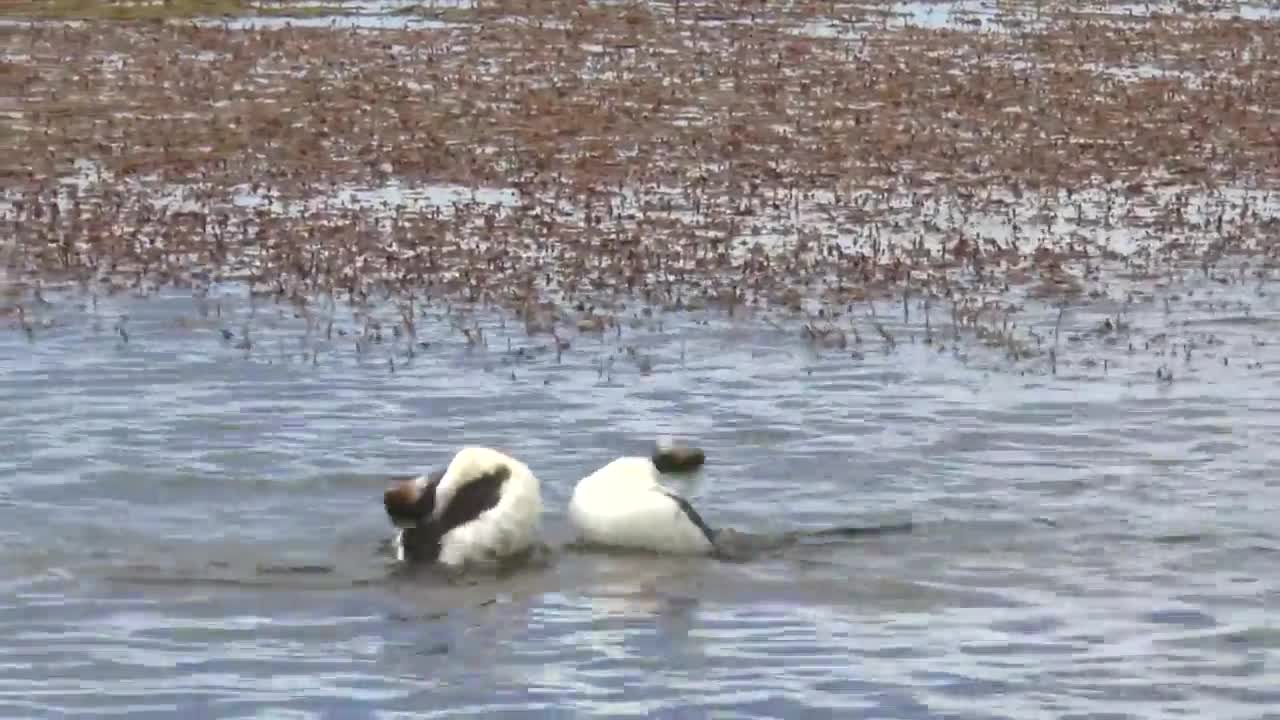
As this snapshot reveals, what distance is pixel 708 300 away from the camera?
56.5ft

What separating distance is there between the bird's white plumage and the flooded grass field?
13cm

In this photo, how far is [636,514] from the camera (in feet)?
38.8

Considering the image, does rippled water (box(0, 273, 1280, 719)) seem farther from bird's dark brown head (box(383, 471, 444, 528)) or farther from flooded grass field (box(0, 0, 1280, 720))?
bird's dark brown head (box(383, 471, 444, 528))

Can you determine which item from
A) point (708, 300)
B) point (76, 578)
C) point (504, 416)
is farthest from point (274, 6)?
point (76, 578)

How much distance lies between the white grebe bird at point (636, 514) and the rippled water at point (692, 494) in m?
0.17

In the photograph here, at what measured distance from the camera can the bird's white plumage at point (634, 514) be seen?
11.8m

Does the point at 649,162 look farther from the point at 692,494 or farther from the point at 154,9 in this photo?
the point at 154,9

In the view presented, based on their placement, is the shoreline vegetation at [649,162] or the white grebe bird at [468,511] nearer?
the white grebe bird at [468,511]

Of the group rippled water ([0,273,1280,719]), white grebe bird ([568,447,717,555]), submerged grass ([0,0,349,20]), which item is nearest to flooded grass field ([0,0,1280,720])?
rippled water ([0,273,1280,719])

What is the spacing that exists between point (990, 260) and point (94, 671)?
33.1 ft

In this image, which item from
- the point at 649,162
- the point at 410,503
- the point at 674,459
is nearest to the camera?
the point at 410,503

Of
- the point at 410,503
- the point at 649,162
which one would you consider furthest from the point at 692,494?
the point at 649,162

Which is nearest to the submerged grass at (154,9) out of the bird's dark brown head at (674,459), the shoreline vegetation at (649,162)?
the shoreline vegetation at (649,162)

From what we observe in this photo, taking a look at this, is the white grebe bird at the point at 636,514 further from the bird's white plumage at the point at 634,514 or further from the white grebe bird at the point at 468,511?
the white grebe bird at the point at 468,511
